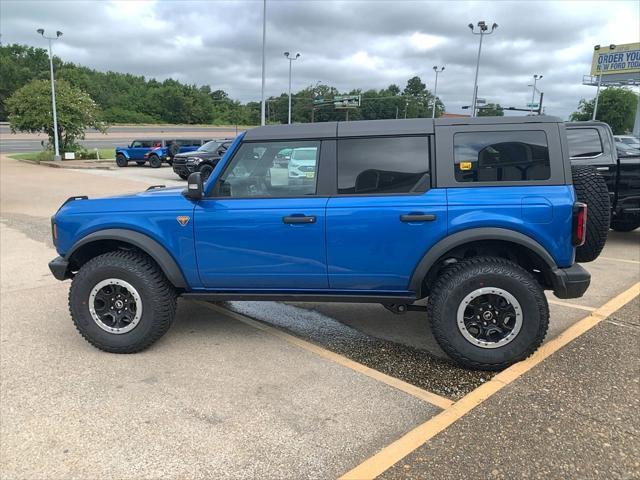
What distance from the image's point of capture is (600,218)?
12.6 ft

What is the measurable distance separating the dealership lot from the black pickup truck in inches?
105

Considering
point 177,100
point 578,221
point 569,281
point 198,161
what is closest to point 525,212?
point 578,221

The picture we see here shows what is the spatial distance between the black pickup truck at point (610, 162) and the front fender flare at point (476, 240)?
450 centimetres

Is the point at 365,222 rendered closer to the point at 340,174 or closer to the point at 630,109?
the point at 340,174

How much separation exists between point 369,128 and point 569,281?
1737 mm

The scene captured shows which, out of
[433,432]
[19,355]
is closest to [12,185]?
[19,355]

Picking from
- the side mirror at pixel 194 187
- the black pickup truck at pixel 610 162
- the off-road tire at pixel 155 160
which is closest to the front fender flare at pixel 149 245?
the side mirror at pixel 194 187

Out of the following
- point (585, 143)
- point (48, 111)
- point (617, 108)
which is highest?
point (617, 108)

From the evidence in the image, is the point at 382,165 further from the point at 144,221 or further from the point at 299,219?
the point at 144,221

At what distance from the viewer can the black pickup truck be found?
7.27m

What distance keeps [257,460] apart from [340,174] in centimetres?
197

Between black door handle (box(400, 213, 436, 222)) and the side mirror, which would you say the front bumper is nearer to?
the side mirror

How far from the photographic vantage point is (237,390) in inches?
132

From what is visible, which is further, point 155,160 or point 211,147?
point 155,160
